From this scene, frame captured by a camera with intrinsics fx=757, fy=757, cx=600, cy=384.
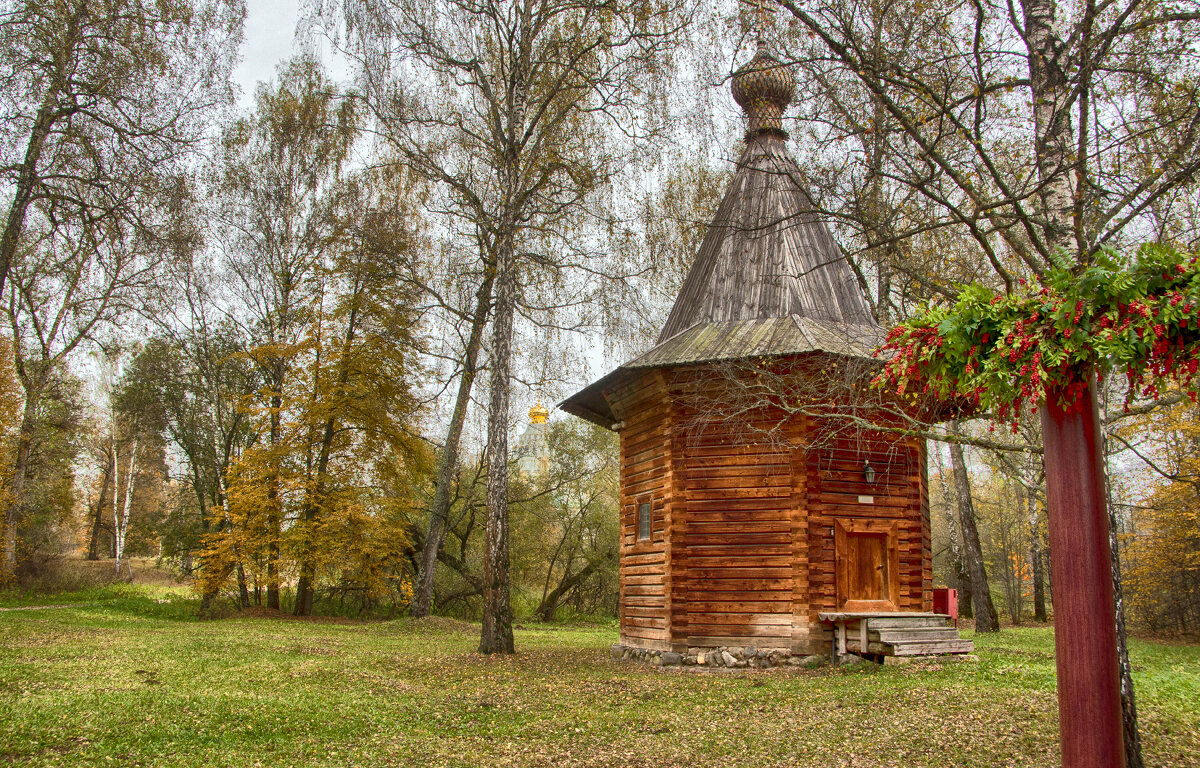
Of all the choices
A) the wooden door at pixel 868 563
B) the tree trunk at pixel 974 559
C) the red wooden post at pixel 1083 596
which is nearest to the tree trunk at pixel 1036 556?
the tree trunk at pixel 974 559

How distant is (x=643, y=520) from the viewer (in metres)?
14.1

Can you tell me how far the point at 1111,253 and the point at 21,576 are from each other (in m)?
30.1

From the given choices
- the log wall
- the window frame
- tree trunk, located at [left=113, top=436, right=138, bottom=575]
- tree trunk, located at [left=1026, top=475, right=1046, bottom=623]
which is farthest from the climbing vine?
tree trunk, located at [left=113, top=436, right=138, bottom=575]

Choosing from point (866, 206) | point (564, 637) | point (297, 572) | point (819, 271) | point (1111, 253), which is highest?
point (819, 271)

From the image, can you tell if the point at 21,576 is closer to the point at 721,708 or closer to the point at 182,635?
the point at 182,635

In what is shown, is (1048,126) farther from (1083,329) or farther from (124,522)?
(124,522)

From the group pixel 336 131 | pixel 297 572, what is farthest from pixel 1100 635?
pixel 336 131

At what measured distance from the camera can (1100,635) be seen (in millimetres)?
3434

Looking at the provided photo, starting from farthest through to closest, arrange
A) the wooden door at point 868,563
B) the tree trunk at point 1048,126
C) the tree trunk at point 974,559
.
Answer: the tree trunk at point 974,559 < the wooden door at point 868,563 < the tree trunk at point 1048,126

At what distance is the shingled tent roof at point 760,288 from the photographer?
13.1m

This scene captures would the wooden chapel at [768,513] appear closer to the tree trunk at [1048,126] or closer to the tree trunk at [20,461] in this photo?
the tree trunk at [1048,126]

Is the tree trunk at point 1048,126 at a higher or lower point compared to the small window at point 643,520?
higher

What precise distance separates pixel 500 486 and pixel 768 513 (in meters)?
4.64

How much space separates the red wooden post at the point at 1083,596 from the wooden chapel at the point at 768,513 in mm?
7762
